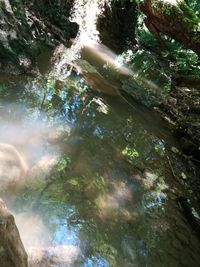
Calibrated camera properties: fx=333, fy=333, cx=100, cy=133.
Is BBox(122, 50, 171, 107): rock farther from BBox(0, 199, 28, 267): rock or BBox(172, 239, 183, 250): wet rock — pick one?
BBox(0, 199, 28, 267): rock

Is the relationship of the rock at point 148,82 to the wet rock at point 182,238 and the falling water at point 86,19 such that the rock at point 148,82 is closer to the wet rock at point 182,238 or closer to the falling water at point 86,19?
the falling water at point 86,19

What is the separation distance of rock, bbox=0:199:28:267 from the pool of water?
0.88m

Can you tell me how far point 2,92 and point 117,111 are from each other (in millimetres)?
2353

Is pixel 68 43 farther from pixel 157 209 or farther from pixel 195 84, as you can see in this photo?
pixel 157 209

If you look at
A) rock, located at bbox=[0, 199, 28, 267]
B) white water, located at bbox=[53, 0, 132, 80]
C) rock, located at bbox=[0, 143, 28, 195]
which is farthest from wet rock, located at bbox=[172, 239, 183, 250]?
white water, located at bbox=[53, 0, 132, 80]

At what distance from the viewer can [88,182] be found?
423 cm

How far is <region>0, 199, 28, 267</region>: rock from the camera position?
1.97m

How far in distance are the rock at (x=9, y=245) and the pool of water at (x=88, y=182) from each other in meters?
0.88

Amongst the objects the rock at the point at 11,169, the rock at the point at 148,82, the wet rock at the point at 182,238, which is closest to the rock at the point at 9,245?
the rock at the point at 11,169

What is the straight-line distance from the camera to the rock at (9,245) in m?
1.97

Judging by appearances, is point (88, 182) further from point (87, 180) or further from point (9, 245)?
point (9, 245)

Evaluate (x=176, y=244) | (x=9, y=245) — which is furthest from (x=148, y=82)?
(x=9, y=245)

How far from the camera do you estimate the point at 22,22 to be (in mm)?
7113

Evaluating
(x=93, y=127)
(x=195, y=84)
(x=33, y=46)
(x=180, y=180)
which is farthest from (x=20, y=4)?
(x=195, y=84)
